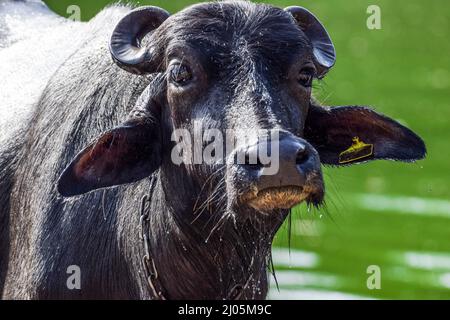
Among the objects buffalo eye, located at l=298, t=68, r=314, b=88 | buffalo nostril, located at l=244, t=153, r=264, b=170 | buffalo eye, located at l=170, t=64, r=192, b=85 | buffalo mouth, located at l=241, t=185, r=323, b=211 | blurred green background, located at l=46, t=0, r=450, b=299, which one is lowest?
blurred green background, located at l=46, t=0, r=450, b=299

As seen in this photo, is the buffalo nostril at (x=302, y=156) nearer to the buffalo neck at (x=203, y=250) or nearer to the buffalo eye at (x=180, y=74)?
the buffalo neck at (x=203, y=250)

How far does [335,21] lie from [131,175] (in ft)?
52.6

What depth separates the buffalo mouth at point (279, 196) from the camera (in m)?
5.44

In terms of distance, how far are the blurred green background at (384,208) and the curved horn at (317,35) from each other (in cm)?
44

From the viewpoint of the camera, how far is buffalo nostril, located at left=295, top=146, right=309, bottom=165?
17.8 feet

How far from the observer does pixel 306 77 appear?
6043 millimetres

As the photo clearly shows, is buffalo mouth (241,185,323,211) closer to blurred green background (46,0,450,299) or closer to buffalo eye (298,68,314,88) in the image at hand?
buffalo eye (298,68,314,88)

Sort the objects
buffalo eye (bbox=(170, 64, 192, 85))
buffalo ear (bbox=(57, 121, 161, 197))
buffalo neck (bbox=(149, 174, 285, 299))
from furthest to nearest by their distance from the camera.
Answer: buffalo ear (bbox=(57, 121, 161, 197))
buffalo neck (bbox=(149, 174, 285, 299))
buffalo eye (bbox=(170, 64, 192, 85))

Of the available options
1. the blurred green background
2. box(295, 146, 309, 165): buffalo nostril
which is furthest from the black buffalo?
the blurred green background

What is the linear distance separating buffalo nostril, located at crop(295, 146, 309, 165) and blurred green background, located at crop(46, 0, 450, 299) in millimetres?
1183

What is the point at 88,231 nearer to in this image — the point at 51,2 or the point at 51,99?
the point at 51,99

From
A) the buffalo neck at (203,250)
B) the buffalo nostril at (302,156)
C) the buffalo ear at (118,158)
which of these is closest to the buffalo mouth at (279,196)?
the buffalo nostril at (302,156)
